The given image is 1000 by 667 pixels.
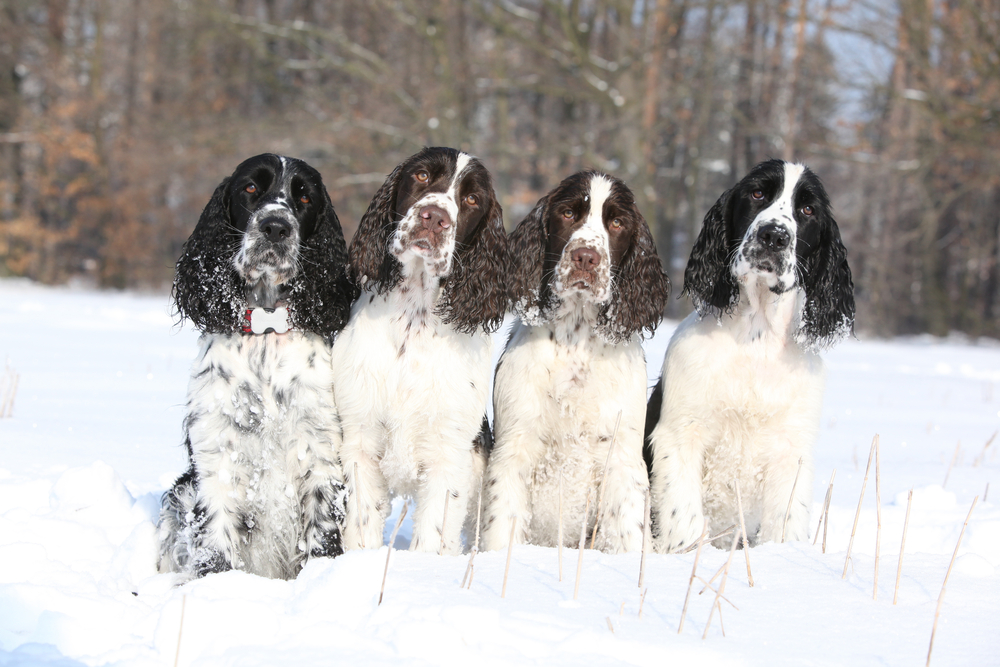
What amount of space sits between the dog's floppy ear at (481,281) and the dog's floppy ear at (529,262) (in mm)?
53

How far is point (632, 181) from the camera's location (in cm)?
1658

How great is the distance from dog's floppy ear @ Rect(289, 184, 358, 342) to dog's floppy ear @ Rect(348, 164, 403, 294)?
0.08 meters

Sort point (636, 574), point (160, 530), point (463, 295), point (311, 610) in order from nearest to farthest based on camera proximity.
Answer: point (311, 610) → point (636, 574) → point (160, 530) → point (463, 295)

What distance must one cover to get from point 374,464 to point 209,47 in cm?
2180

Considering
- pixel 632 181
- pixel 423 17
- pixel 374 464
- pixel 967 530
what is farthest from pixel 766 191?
pixel 423 17

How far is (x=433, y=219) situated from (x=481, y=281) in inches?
13.6

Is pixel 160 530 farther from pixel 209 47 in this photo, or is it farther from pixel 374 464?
pixel 209 47

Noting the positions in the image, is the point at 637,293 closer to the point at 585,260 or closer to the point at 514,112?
the point at 585,260

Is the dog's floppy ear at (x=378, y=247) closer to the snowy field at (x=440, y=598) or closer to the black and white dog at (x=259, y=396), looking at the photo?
the black and white dog at (x=259, y=396)

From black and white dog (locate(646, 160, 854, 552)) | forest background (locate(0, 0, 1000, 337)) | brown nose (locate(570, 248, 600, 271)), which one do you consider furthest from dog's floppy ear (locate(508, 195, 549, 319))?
forest background (locate(0, 0, 1000, 337))

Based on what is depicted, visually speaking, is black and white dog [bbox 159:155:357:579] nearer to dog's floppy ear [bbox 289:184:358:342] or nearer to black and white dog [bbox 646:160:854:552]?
dog's floppy ear [bbox 289:184:358:342]

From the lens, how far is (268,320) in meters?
3.44

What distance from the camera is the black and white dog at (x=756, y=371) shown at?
3703 mm

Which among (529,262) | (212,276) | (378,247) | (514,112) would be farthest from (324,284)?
(514,112)
